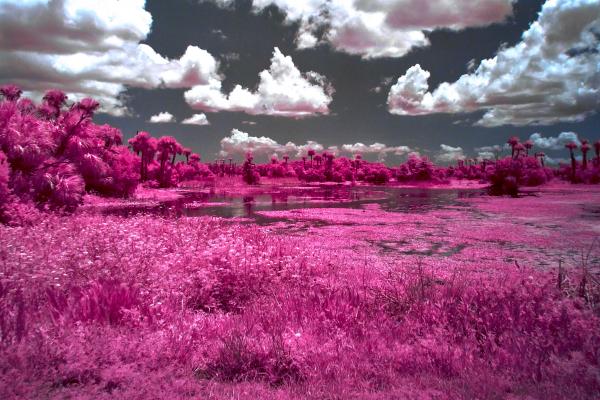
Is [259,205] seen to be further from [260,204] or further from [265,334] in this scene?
[265,334]

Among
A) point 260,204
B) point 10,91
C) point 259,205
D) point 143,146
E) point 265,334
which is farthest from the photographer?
point 143,146

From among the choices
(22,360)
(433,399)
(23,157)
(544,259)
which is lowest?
(544,259)

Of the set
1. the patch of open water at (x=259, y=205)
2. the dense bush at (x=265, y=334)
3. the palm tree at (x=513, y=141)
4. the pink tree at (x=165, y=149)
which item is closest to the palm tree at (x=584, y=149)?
the palm tree at (x=513, y=141)

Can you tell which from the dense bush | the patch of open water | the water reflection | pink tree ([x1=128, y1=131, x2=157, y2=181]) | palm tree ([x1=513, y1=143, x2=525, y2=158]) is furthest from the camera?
palm tree ([x1=513, y1=143, x2=525, y2=158])

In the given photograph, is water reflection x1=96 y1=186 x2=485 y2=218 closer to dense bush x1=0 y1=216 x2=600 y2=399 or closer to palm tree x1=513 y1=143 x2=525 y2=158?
dense bush x1=0 y1=216 x2=600 y2=399

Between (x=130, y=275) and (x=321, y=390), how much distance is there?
15.9 feet

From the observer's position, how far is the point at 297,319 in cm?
677

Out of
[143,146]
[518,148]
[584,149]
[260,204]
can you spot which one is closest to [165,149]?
[143,146]

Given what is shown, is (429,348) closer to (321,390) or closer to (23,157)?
(321,390)

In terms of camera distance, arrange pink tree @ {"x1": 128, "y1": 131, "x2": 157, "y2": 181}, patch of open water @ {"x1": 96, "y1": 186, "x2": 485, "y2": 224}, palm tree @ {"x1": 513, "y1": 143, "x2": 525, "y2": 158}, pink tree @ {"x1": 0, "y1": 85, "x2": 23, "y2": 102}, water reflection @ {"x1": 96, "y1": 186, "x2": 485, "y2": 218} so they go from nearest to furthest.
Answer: patch of open water @ {"x1": 96, "y1": 186, "x2": 485, "y2": 224}
water reflection @ {"x1": 96, "y1": 186, "x2": 485, "y2": 218}
pink tree @ {"x1": 0, "y1": 85, "x2": 23, "y2": 102}
pink tree @ {"x1": 128, "y1": 131, "x2": 157, "y2": 181}
palm tree @ {"x1": 513, "y1": 143, "x2": 525, "y2": 158}

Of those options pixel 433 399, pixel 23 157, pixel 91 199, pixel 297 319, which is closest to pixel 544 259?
pixel 297 319

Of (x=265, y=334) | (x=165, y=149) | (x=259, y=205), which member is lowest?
(x=259, y=205)

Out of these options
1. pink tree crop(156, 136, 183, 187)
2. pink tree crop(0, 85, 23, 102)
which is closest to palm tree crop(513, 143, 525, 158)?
pink tree crop(156, 136, 183, 187)

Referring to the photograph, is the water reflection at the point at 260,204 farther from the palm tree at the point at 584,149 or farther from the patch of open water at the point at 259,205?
the palm tree at the point at 584,149
